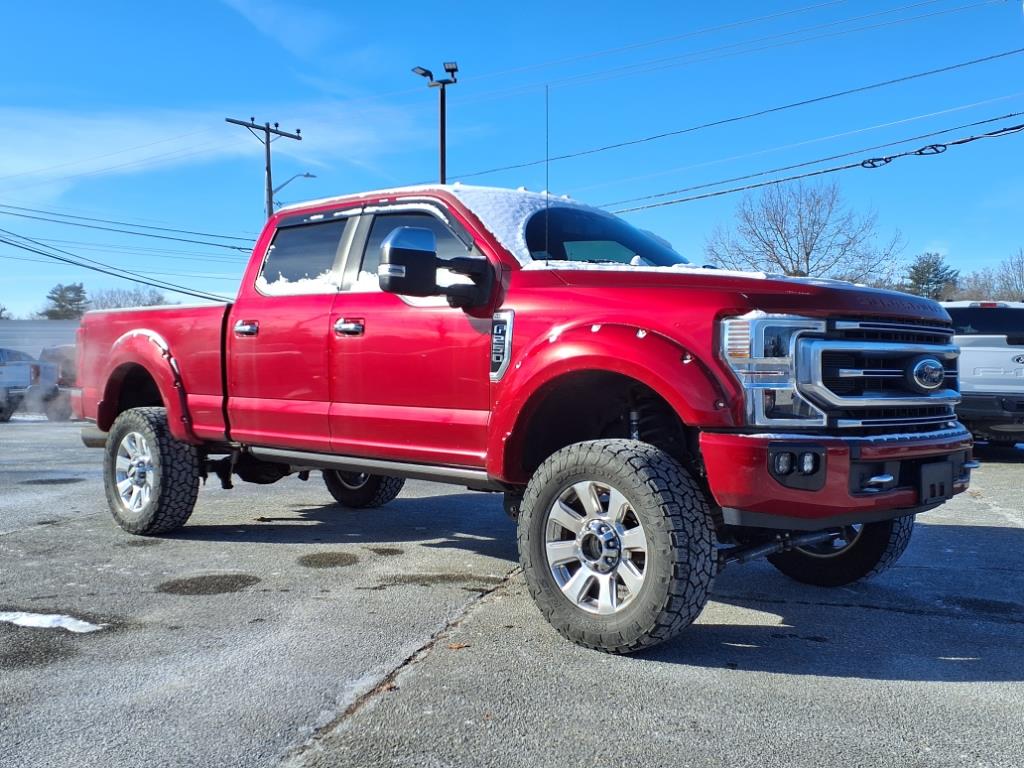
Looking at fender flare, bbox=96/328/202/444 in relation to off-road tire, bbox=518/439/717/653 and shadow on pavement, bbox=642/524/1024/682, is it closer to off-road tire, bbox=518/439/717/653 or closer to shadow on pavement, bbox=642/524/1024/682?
off-road tire, bbox=518/439/717/653

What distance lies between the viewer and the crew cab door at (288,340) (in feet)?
16.5

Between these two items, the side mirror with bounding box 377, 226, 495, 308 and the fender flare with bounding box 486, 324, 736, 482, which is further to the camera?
the side mirror with bounding box 377, 226, 495, 308

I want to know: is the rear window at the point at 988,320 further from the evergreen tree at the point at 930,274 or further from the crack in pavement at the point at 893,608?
the evergreen tree at the point at 930,274

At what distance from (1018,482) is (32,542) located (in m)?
8.75

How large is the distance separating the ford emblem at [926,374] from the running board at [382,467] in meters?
1.88

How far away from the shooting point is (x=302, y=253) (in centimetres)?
543

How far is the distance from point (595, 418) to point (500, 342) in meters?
0.68

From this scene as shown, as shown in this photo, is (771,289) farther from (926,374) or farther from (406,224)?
(406,224)

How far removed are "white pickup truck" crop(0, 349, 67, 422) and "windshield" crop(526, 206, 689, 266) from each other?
16382mm

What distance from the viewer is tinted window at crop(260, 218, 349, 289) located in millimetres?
5238

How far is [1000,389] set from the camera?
9867mm

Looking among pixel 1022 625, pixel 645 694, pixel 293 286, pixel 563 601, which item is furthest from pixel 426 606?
pixel 1022 625

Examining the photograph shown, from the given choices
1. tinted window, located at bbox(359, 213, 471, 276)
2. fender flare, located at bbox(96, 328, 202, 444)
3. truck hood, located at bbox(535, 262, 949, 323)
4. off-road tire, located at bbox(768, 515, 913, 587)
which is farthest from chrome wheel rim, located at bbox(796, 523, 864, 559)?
fender flare, located at bbox(96, 328, 202, 444)

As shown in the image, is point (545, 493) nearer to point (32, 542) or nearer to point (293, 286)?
point (293, 286)
